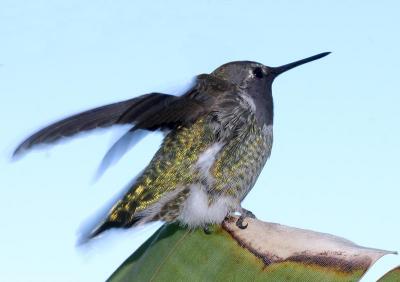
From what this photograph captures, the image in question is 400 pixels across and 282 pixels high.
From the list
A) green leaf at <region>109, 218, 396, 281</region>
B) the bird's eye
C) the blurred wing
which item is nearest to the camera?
green leaf at <region>109, 218, 396, 281</region>

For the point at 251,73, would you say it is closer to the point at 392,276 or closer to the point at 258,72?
the point at 258,72

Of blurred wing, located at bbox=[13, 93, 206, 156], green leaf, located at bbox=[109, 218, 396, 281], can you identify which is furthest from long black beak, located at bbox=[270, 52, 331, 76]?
green leaf, located at bbox=[109, 218, 396, 281]

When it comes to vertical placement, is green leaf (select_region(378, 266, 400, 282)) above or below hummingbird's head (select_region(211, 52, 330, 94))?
below

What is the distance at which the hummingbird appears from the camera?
2.45 m

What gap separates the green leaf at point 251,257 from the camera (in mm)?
1304

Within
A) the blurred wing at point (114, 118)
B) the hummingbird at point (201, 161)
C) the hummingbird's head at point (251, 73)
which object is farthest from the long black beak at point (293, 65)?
the blurred wing at point (114, 118)

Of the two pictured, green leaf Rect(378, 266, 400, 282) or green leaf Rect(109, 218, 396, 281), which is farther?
green leaf Rect(109, 218, 396, 281)

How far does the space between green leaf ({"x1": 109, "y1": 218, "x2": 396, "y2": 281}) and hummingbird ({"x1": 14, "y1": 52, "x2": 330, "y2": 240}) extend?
0.54 m

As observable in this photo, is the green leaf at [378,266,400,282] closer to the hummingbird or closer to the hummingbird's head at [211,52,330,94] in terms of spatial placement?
the hummingbird

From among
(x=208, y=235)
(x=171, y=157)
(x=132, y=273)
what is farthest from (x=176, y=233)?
(x=171, y=157)

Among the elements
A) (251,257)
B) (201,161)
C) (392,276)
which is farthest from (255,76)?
(392,276)

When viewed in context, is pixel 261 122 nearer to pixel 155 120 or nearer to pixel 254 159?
pixel 254 159

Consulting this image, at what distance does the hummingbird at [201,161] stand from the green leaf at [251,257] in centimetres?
54

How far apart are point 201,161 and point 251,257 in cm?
124
